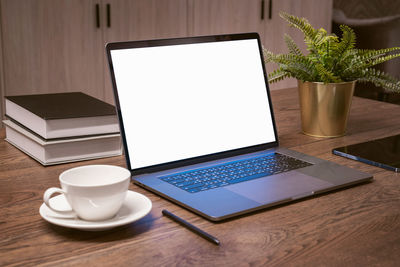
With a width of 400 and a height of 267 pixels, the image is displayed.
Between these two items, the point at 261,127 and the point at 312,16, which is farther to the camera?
the point at 312,16

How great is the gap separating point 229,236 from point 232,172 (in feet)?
0.85

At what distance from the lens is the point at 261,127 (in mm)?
1203

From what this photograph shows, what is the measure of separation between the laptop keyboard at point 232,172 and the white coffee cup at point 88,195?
0.18m

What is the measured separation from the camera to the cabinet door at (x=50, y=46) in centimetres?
282

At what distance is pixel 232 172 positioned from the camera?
1.02m

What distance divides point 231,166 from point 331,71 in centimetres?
40

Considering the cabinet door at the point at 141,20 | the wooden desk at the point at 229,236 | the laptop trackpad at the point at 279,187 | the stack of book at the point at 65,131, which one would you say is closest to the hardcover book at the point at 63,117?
the stack of book at the point at 65,131

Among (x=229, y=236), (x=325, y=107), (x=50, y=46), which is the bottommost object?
(x=229, y=236)

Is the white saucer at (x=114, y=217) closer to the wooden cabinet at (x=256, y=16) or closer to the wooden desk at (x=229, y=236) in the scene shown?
the wooden desk at (x=229, y=236)

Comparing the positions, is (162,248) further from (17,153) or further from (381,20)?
(381,20)

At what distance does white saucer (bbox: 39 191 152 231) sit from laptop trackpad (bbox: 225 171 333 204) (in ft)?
0.59

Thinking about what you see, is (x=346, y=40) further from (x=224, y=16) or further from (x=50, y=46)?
(x=224, y=16)

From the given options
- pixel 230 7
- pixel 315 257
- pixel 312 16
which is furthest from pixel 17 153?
pixel 312 16

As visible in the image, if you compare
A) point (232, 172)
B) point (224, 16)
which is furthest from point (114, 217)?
point (224, 16)
